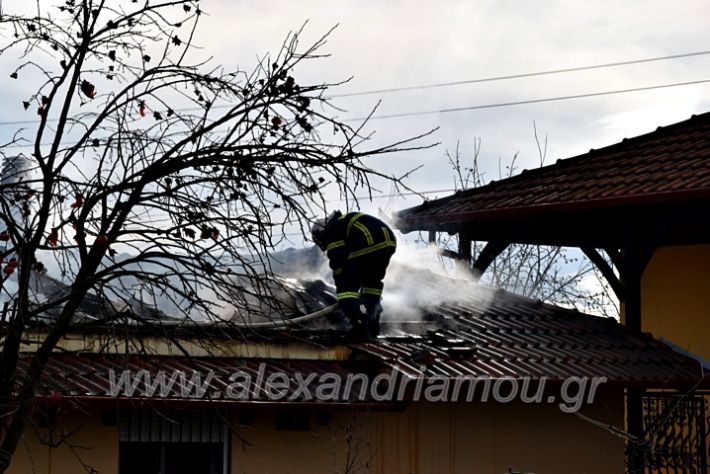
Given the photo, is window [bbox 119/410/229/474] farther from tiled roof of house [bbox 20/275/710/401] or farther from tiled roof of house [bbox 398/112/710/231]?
tiled roof of house [bbox 398/112/710/231]

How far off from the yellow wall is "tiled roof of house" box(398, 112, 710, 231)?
65.4 inches

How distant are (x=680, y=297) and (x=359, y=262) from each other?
18.7 ft

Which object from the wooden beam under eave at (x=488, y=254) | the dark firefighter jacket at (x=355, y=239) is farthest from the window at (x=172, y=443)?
the wooden beam under eave at (x=488, y=254)

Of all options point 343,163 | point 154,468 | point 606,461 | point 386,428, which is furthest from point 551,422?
point 343,163

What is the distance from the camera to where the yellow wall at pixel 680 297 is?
16.9 metres

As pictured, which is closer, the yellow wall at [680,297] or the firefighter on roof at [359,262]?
the firefighter on roof at [359,262]

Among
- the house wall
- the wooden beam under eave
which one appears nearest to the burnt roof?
the wooden beam under eave

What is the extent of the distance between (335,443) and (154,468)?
1920 mm

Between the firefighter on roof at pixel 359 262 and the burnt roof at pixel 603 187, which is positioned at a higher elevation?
the burnt roof at pixel 603 187

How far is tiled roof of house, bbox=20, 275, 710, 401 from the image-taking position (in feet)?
39.2

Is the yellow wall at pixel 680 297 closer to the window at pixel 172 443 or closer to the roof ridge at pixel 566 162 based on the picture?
the roof ridge at pixel 566 162

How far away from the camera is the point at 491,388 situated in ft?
42.6

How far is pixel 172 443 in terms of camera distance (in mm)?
12117

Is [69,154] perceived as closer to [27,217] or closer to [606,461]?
[27,217]
